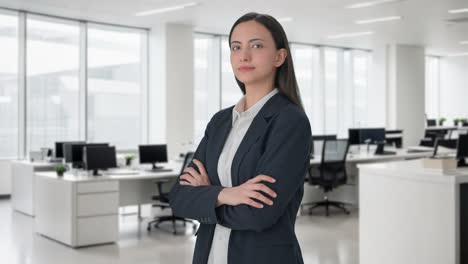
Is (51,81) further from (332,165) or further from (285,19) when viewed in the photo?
(332,165)

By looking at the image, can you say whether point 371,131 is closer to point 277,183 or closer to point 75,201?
point 75,201

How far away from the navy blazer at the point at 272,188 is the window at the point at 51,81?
10.3 meters

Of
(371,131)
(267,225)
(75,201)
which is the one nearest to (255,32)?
(267,225)

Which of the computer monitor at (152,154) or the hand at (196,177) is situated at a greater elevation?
the hand at (196,177)

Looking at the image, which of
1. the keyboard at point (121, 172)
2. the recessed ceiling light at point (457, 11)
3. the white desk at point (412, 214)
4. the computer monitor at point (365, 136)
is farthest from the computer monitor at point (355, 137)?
the white desk at point (412, 214)

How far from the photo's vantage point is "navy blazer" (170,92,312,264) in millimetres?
1585

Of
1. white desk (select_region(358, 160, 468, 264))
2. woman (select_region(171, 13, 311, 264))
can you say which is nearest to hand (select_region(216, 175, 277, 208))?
woman (select_region(171, 13, 311, 264))

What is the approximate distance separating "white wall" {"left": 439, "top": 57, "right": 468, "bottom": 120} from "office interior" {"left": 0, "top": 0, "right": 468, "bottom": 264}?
1405 millimetres

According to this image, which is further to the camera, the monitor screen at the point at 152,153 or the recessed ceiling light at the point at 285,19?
the recessed ceiling light at the point at 285,19

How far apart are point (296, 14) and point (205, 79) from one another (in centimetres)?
361

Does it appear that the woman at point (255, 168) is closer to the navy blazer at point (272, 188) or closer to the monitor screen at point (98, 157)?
the navy blazer at point (272, 188)

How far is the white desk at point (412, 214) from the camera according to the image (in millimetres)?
3844

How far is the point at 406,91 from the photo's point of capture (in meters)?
16.3

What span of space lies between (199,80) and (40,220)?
7078 millimetres
